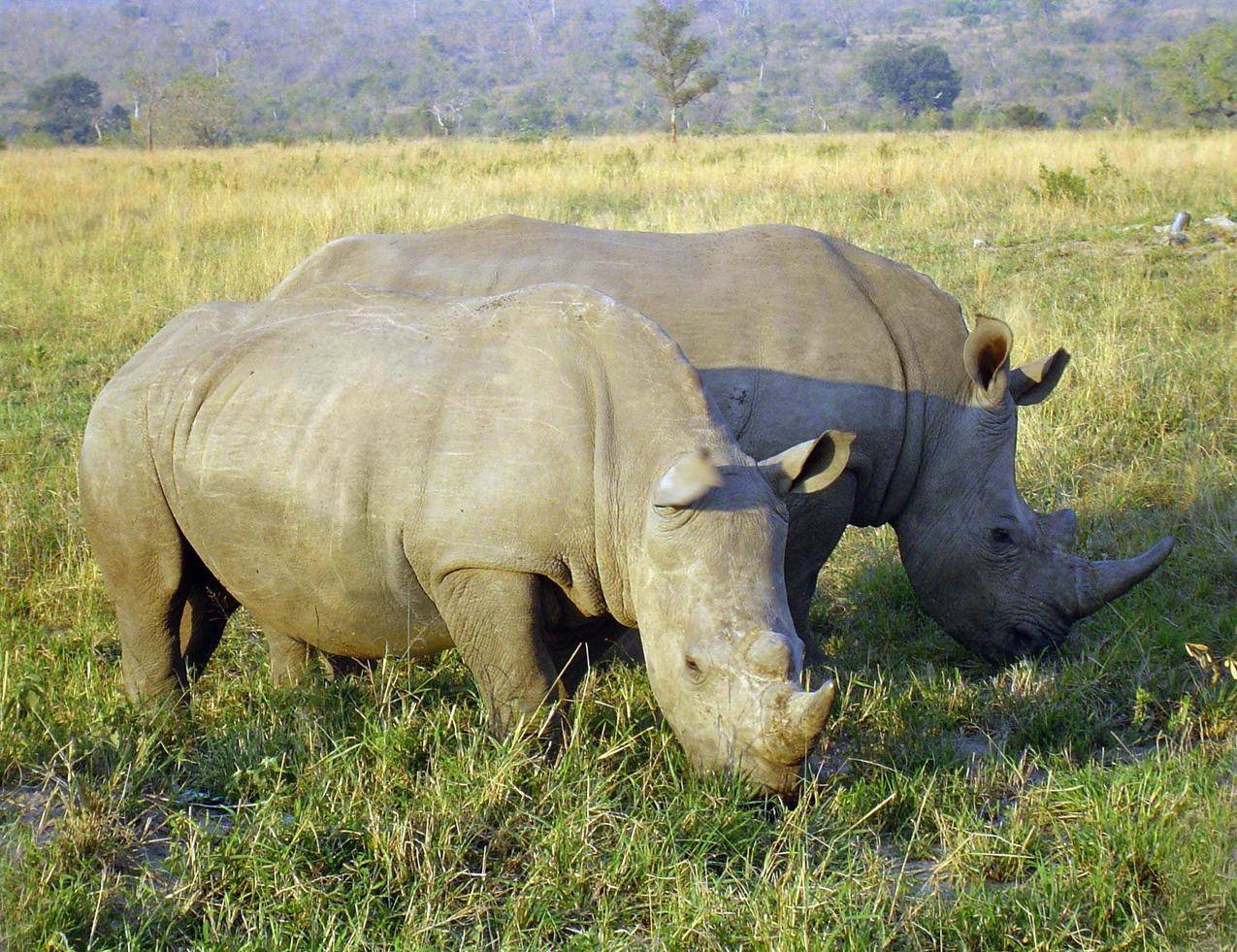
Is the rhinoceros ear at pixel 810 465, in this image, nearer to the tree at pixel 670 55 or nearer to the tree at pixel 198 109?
the tree at pixel 670 55

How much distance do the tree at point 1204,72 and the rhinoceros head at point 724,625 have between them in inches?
1553

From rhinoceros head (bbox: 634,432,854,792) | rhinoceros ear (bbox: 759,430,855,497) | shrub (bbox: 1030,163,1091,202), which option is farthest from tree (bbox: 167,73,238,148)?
rhinoceros head (bbox: 634,432,854,792)

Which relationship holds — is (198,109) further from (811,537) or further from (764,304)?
(811,537)

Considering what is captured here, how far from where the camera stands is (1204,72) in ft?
129

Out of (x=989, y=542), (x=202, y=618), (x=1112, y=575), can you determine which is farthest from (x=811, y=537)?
(x=202, y=618)

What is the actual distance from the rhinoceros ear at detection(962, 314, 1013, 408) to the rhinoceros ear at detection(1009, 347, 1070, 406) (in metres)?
0.19

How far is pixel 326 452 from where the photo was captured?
435cm

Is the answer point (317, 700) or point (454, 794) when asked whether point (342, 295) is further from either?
point (454, 794)

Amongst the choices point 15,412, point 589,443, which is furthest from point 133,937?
point 15,412

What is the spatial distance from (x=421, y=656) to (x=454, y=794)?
1277 mm

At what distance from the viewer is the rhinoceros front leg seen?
411cm

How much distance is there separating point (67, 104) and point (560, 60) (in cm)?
6676

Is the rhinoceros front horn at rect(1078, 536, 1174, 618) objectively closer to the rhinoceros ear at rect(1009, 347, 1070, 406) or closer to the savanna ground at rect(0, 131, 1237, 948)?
the savanna ground at rect(0, 131, 1237, 948)

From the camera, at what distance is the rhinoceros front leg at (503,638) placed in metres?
4.11
